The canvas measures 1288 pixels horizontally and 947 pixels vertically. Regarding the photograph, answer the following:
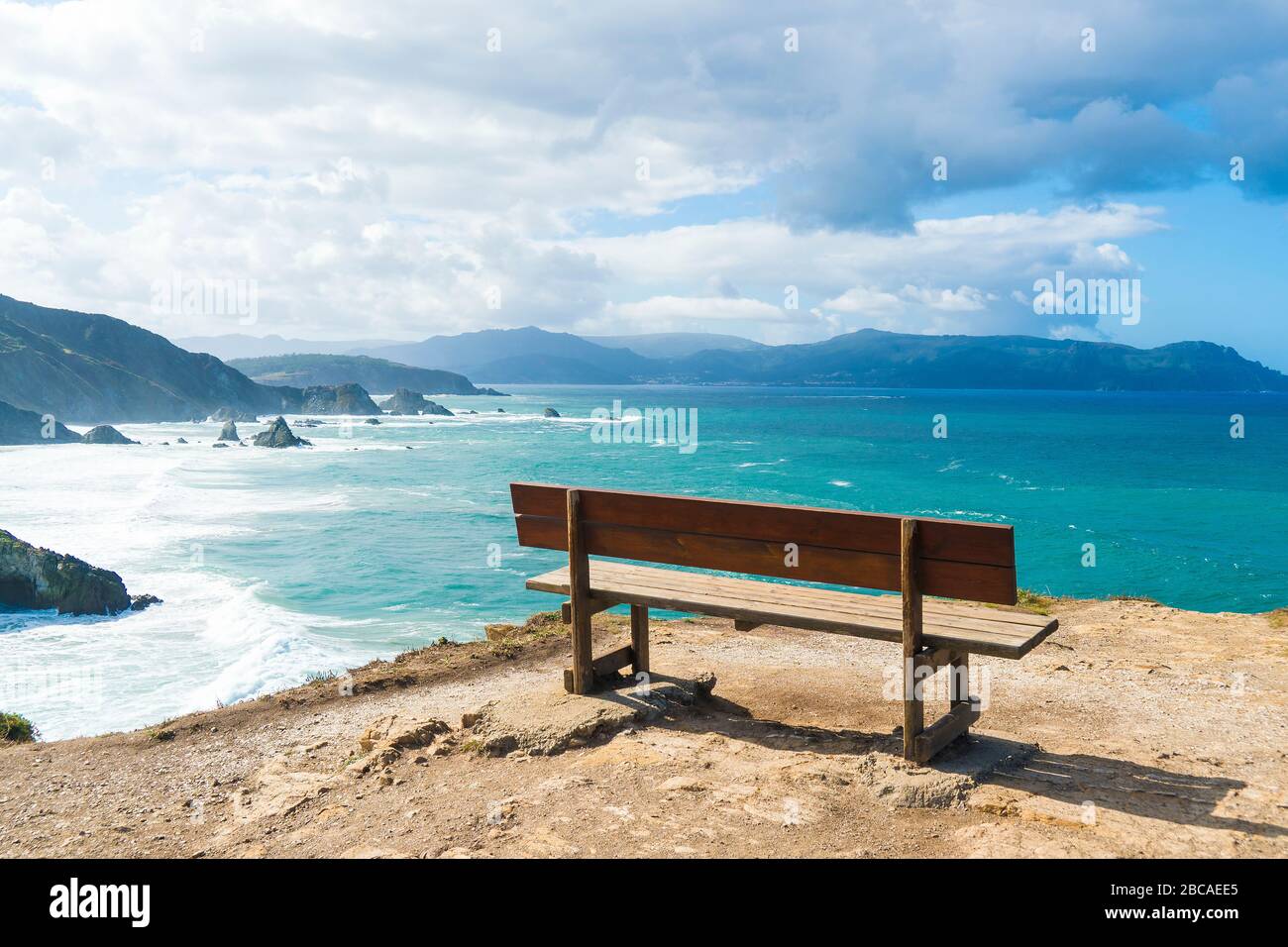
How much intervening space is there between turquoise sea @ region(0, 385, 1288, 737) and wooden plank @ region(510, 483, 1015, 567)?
976cm

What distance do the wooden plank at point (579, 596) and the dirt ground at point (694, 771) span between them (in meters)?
0.22

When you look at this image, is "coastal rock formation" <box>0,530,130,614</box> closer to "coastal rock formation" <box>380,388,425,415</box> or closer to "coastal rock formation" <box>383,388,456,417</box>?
"coastal rock formation" <box>383,388,456,417</box>

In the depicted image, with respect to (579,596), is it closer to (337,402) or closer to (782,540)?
(782,540)

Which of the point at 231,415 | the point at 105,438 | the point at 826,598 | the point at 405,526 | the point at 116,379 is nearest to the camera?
the point at 826,598

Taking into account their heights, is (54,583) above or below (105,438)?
below

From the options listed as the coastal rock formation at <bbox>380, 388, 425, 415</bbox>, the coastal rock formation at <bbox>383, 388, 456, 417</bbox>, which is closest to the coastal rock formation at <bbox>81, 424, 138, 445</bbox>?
the coastal rock formation at <bbox>383, 388, 456, 417</bbox>

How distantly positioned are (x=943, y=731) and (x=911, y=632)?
2.32 ft

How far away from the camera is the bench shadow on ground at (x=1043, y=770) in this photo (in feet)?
15.2

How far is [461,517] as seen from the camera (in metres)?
35.8

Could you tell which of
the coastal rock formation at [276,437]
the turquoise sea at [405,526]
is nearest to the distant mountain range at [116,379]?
the turquoise sea at [405,526]

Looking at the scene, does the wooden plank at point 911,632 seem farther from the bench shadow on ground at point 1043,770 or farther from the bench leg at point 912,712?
the bench shadow on ground at point 1043,770

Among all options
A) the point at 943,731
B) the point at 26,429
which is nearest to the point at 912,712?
the point at 943,731

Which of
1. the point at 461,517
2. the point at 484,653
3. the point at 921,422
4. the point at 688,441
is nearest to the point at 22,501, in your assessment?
the point at 461,517

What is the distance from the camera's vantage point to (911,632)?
5180 mm
